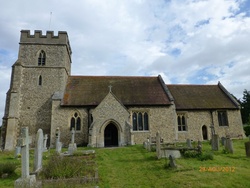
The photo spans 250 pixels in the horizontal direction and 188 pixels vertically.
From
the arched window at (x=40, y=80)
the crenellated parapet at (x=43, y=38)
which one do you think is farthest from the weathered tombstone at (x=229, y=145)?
the crenellated parapet at (x=43, y=38)

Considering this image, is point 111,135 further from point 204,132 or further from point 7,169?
point 7,169

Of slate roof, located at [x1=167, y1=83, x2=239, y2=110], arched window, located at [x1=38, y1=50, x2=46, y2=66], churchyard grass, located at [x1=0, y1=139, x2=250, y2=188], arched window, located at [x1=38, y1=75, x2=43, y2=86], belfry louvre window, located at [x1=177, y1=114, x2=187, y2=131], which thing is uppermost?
arched window, located at [x1=38, y1=50, x2=46, y2=66]

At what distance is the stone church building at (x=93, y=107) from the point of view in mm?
19234

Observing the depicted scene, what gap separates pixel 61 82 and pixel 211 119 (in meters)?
Result: 17.6

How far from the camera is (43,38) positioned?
23000 mm

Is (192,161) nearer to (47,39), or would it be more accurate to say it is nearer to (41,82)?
(41,82)

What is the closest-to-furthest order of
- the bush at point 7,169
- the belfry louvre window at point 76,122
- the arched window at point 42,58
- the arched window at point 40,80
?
the bush at point 7,169 < the belfry louvre window at point 76,122 < the arched window at point 40,80 < the arched window at point 42,58

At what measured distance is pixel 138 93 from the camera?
2275 centimetres

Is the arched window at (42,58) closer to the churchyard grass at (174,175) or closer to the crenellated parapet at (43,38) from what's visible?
the crenellated parapet at (43,38)

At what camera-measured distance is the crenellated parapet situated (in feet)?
74.1

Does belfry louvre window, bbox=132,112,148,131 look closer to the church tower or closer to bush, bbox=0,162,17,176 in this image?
the church tower

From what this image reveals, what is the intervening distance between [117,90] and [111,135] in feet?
17.2

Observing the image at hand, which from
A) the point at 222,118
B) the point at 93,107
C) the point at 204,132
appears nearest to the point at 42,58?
the point at 93,107

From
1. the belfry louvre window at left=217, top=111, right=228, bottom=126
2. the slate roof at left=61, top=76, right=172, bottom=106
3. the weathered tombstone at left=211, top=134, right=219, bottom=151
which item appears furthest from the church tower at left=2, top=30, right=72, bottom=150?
the belfry louvre window at left=217, top=111, right=228, bottom=126
